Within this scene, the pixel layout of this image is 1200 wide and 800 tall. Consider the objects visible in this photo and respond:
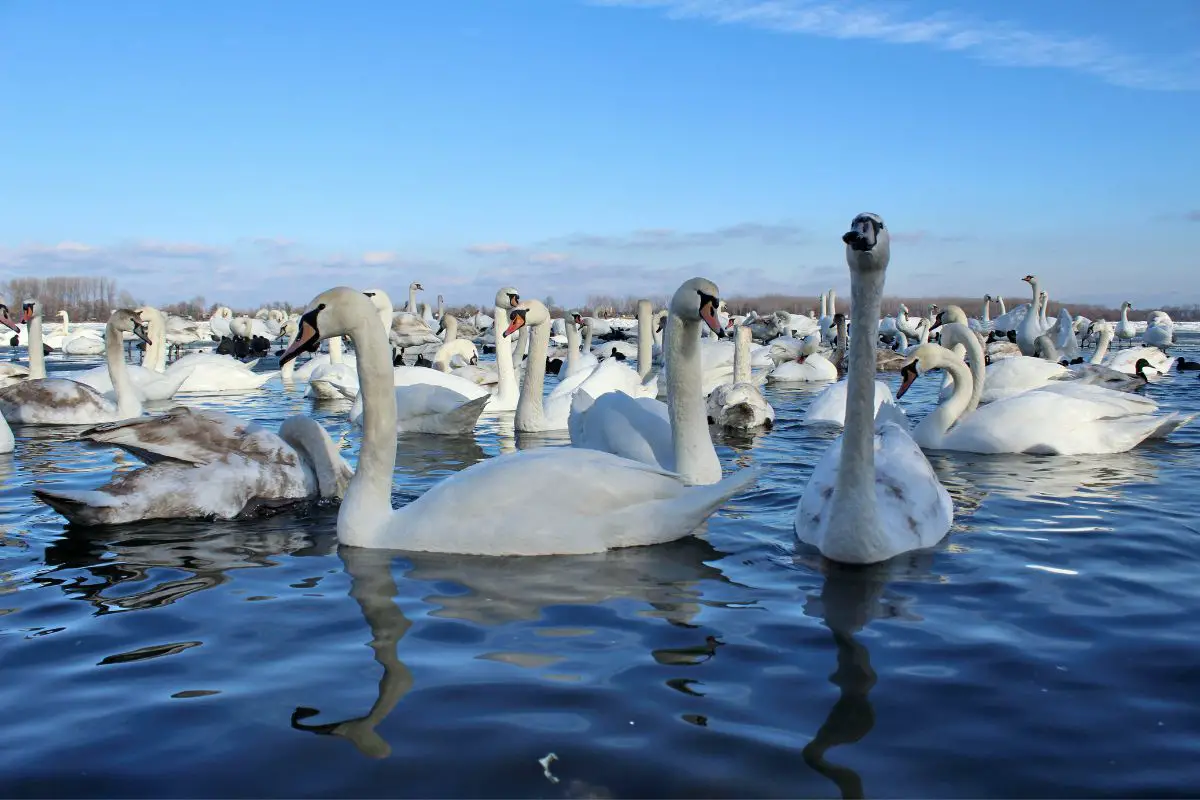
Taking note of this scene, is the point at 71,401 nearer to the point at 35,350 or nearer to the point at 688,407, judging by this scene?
the point at 35,350

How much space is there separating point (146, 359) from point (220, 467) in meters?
12.2

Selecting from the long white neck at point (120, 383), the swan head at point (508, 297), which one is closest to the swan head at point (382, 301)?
the swan head at point (508, 297)

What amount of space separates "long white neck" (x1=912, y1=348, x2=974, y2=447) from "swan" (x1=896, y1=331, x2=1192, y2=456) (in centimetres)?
15

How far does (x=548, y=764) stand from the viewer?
9.87 ft

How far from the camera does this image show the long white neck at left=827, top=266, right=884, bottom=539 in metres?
5.12

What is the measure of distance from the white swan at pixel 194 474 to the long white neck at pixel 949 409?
19.3 ft

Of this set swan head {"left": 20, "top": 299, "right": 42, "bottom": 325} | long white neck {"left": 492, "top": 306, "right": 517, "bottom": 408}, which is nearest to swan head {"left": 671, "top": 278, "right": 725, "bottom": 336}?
long white neck {"left": 492, "top": 306, "right": 517, "bottom": 408}

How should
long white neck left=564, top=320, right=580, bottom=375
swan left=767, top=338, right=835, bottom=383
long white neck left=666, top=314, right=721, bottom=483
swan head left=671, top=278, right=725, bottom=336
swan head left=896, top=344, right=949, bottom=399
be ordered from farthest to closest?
swan left=767, top=338, right=835, bottom=383 → long white neck left=564, top=320, right=580, bottom=375 → swan head left=896, top=344, right=949, bottom=399 → long white neck left=666, top=314, right=721, bottom=483 → swan head left=671, top=278, right=725, bottom=336

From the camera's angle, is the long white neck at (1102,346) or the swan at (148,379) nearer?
the swan at (148,379)

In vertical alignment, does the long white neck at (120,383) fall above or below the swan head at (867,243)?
below

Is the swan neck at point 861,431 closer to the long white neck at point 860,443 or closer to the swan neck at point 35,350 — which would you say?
the long white neck at point 860,443

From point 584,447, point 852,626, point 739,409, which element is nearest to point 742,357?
point 739,409

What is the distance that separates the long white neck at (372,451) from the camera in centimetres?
561

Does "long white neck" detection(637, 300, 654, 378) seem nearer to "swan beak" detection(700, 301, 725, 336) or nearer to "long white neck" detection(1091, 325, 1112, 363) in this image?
"swan beak" detection(700, 301, 725, 336)
